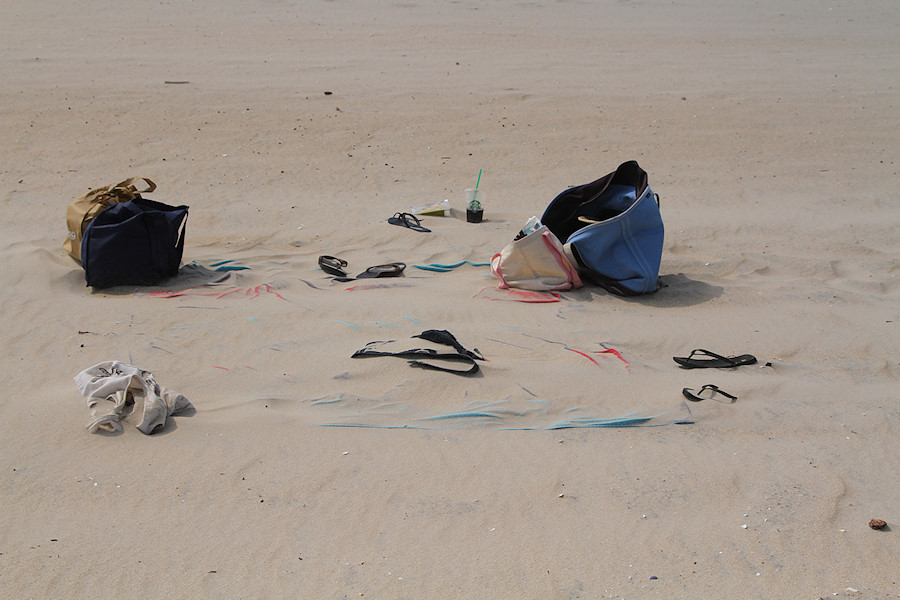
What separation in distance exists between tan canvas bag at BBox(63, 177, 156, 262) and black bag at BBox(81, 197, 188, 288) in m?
0.11

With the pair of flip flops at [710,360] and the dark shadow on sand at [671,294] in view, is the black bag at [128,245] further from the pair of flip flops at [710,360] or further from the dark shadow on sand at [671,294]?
the pair of flip flops at [710,360]

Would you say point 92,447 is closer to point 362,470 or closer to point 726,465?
point 362,470

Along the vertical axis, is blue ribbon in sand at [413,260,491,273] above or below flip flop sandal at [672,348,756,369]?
below

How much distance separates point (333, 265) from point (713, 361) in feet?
9.53

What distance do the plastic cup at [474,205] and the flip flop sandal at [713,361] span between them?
9.76 ft

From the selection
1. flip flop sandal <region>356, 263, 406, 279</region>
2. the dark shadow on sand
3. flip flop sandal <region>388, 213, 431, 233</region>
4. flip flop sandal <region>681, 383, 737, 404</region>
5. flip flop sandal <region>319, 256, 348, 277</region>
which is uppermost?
flip flop sandal <region>681, 383, 737, 404</region>

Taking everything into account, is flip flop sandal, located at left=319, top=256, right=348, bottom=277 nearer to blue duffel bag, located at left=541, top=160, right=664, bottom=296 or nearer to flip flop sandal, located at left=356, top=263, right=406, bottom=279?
flip flop sandal, located at left=356, top=263, right=406, bottom=279

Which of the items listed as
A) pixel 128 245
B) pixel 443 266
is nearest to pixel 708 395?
pixel 443 266

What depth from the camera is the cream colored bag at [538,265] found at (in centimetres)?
539

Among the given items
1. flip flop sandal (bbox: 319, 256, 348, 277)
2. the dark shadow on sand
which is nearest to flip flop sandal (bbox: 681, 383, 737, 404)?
the dark shadow on sand

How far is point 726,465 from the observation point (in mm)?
3422

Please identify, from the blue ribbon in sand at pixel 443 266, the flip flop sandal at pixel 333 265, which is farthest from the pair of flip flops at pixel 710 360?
the flip flop sandal at pixel 333 265

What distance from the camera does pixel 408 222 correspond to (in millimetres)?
6973

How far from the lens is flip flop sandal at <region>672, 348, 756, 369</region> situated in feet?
14.5
